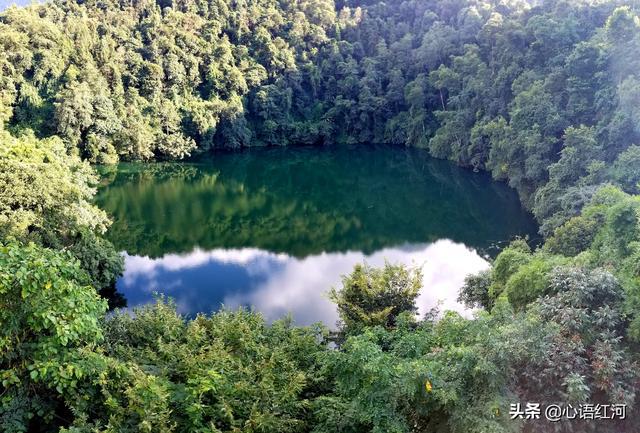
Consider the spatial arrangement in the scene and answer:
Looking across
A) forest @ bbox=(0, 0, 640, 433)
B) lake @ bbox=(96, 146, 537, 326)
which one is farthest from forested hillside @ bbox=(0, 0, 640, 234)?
lake @ bbox=(96, 146, 537, 326)

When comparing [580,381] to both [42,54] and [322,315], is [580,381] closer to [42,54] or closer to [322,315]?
[322,315]

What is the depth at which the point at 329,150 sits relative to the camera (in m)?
56.7

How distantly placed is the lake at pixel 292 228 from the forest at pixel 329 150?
1.73 meters

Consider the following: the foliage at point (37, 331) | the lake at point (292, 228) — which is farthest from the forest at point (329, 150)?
the lake at point (292, 228)

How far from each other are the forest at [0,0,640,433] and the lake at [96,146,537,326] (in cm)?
173

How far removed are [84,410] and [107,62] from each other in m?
48.8

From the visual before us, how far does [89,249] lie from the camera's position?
57.1 ft

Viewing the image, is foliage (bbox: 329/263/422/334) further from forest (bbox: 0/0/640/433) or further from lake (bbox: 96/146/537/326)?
lake (bbox: 96/146/537/326)

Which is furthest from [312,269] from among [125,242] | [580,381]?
[580,381]

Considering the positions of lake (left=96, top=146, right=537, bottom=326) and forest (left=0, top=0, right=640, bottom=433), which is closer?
forest (left=0, top=0, right=640, bottom=433)

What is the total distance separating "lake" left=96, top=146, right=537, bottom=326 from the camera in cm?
1914

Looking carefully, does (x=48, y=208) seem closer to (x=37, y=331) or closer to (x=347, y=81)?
(x=37, y=331)

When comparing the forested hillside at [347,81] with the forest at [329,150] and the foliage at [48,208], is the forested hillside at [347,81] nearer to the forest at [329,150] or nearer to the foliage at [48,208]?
the forest at [329,150]

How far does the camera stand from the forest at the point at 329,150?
632cm
